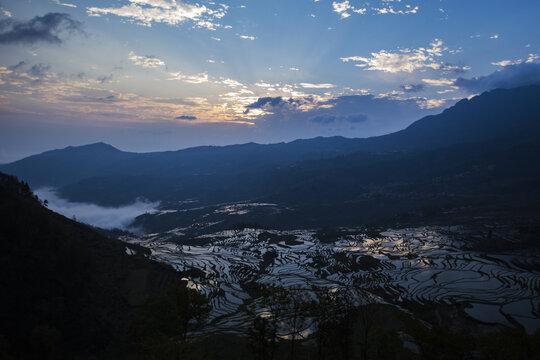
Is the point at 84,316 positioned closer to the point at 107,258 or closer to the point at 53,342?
the point at 53,342

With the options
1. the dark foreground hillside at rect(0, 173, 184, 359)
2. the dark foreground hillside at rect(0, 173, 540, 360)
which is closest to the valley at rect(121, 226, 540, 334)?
the dark foreground hillside at rect(0, 173, 540, 360)

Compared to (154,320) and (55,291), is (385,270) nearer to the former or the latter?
(154,320)

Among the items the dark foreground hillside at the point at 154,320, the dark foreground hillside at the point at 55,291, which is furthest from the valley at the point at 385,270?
the dark foreground hillside at the point at 55,291

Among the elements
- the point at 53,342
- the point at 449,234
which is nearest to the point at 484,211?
the point at 449,234

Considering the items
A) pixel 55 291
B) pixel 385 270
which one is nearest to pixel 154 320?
pixel 55 291

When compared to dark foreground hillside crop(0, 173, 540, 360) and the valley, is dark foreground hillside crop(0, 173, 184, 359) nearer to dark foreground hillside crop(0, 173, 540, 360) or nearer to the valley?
dark foreground hillside crop(0, 173, 540, 360)

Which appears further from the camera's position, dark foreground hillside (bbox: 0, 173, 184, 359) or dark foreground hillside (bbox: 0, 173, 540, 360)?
dark foreground hillside (bbox: 0, 173, 184, 359)

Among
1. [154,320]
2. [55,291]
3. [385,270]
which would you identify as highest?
[55,291]

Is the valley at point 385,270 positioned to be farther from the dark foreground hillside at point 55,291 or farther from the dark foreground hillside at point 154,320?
the dark foreground hillside at point 55,291
